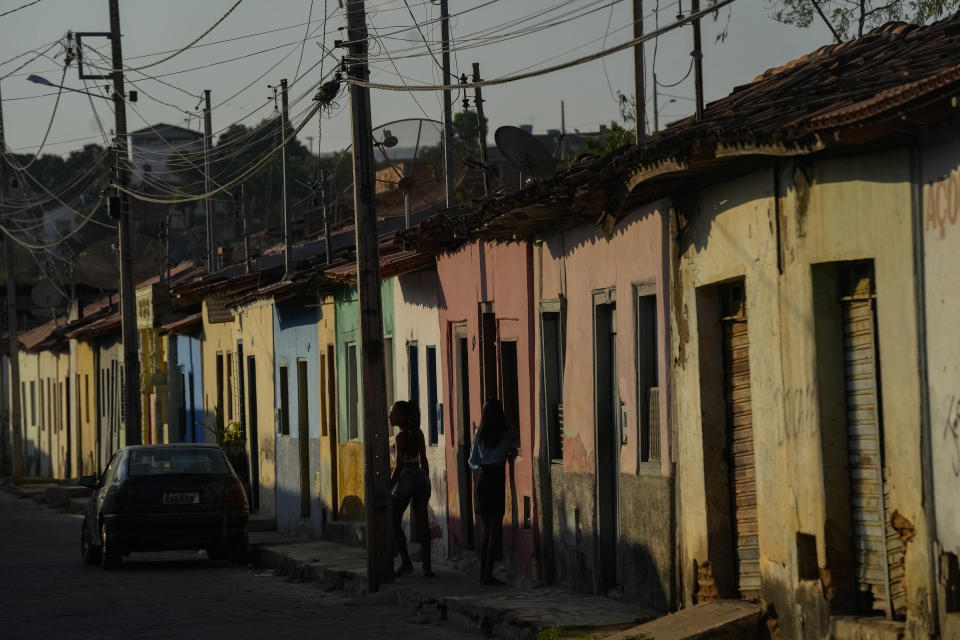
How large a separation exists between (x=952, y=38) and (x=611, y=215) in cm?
304

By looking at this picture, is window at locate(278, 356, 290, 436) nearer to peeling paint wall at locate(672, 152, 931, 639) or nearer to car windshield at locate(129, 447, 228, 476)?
car windshield at locate(129, 447, 228, 476)

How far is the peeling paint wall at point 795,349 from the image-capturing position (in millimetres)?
9711

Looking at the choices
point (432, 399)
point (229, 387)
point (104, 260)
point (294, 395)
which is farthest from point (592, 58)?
point (104, 260)

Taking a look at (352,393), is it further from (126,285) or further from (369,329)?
(126,285)

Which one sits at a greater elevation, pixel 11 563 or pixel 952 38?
pixel 952 38

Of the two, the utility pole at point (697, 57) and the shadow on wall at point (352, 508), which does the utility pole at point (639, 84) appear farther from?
the shadow on wall at point (352, 508)

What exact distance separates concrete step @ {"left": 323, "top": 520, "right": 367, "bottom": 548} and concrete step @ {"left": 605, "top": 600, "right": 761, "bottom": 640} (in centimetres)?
1060

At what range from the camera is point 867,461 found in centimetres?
1039

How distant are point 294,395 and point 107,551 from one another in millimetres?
7015

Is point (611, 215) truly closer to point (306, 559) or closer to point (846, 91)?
point (846, 91)

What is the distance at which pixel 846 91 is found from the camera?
1135 cm

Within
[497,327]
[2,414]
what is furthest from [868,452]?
[2,414]

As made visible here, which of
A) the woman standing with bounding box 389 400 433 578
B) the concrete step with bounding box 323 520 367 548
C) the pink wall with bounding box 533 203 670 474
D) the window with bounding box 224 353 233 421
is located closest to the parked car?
the concrete step with bounding box 323 520 367 548

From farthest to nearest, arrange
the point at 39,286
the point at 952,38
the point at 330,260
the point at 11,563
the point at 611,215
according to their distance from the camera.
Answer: the point at 39,286 → the point at 330,260 → the point at 11,563 → the point at 611,215 → the point at 952,38
